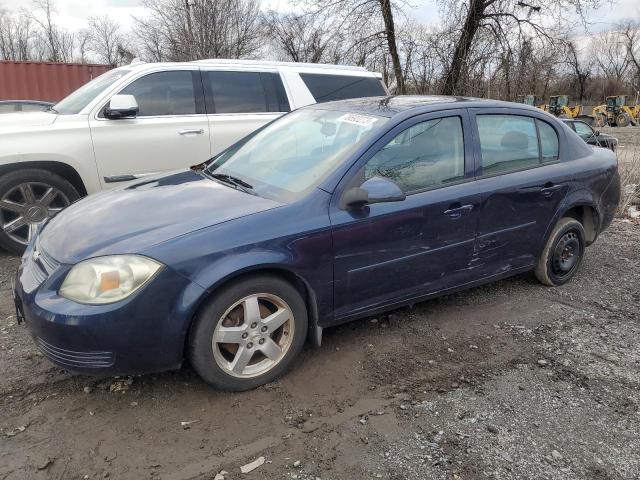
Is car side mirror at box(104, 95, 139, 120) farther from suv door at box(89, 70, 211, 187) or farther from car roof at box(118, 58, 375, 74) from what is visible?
car roof at box(118, 58, 375, 74)

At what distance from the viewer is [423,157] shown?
3.49 m

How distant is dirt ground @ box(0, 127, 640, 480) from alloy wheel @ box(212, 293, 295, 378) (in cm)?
18

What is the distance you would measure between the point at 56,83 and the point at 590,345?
1541 centimetres

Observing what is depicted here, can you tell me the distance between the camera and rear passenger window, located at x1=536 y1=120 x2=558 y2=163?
4160 mm

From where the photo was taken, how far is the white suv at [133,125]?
15.9 feet

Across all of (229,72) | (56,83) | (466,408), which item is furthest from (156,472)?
(56,83)

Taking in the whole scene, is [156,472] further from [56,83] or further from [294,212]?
[56,83]

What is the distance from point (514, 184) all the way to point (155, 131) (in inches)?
142

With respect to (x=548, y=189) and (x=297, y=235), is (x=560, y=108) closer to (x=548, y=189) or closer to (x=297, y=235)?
(x=548, y=189)

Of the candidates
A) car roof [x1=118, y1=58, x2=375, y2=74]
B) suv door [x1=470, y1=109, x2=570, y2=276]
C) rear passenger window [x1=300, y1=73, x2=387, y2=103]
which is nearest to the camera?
suv door [x1=470, y1=109, x2=570, y2=276]

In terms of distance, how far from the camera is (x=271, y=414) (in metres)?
2.73

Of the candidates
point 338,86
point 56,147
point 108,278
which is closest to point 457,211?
point 108,278

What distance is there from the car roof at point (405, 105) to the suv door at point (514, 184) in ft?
0.27

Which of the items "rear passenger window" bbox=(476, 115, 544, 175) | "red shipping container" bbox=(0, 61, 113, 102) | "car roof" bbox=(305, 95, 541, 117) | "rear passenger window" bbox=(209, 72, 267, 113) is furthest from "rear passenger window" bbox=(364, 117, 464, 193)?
"red shipping container" bbox=(0, 61, 113, 102)
